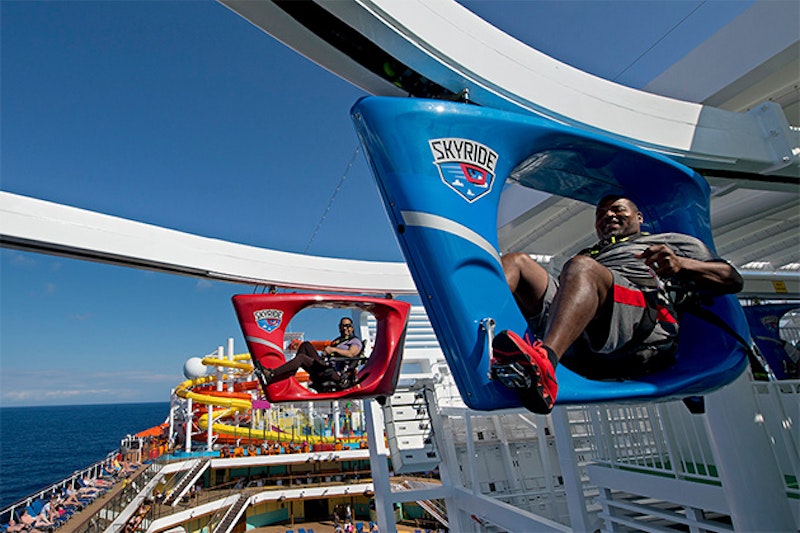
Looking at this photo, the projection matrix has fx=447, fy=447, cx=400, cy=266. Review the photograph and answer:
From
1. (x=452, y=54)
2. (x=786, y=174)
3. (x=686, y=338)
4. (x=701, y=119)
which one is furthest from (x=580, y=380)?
(x=786, y=174)

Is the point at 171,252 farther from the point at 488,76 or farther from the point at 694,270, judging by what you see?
the point at 694,270

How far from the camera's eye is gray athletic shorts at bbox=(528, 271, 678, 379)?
1.58 meters

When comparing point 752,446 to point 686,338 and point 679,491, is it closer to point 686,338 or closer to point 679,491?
point 679,491

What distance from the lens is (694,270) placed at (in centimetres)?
158

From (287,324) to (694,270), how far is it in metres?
3.78

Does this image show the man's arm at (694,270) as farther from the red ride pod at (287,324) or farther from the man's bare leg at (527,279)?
the red ride pod at (287,324)

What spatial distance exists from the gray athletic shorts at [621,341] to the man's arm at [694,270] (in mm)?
121

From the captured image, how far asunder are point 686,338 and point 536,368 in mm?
1147

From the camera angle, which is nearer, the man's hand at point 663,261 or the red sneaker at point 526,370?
the red sneaker at point 526,370

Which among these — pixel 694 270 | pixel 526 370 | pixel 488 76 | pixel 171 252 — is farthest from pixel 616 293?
pixel 171 252

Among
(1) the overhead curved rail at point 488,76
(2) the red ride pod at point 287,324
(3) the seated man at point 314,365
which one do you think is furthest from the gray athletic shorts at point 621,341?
(3) the seated man at point 314,365

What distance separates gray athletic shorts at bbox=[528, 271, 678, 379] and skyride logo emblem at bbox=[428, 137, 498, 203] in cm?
54

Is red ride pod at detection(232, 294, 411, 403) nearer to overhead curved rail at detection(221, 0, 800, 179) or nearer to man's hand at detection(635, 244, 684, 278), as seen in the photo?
overhead curved rail at detection(221, 0, 800, 179)

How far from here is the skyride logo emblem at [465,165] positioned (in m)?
1.47
